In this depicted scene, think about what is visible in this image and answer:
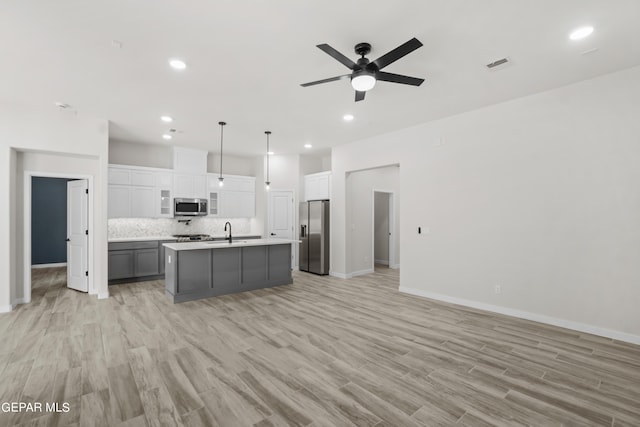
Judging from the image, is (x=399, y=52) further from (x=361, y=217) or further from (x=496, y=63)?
(x=361, y=217)

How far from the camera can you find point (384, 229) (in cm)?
891

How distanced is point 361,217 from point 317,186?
1.40m

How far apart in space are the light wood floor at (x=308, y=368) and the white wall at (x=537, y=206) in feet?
1.51

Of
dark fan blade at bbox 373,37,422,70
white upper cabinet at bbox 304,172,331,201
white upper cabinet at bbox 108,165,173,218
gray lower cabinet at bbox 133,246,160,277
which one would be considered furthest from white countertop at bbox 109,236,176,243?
dark fan blade at bbox 373,37,422,70

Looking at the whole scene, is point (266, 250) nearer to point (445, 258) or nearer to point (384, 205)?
point (445, 258)

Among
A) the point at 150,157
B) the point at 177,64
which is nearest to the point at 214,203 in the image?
the point at 150,157

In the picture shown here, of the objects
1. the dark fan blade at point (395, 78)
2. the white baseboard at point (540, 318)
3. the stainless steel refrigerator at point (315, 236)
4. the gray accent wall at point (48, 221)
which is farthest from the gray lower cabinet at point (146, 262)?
the dark fan blade at point (395, 78)

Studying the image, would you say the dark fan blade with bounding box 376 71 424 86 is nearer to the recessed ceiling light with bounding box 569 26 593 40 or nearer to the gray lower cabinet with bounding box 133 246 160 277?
the recessed ceiling light with bounding box 569 26 593 40

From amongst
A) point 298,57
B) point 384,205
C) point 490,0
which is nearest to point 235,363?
point 298,57

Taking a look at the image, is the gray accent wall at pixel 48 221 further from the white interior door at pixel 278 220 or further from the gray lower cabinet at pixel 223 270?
the white interior door at pixel 278 220

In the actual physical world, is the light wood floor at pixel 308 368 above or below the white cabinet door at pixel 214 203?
below

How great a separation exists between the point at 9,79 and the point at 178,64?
226cm

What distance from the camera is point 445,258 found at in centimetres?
508

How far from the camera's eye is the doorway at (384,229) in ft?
28.1
